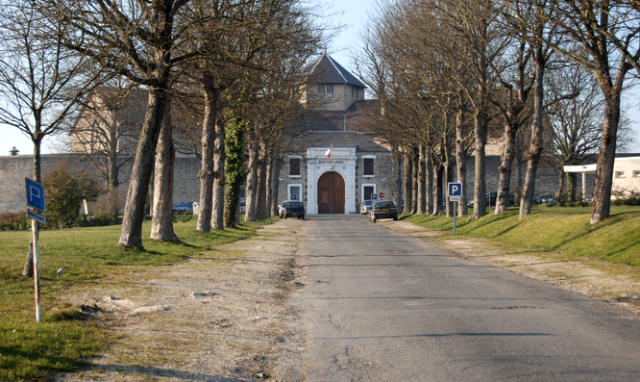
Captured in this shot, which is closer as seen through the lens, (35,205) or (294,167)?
(35,205)

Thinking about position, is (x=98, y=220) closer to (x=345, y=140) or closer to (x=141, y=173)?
(x=141, y=173)

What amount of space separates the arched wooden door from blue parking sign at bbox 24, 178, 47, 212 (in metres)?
61.4

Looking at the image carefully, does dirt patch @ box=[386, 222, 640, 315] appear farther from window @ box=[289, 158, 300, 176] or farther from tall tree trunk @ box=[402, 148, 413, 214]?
window @ box=[289, 158, 300, 176]

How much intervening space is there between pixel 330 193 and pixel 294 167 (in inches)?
208

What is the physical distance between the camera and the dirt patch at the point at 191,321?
5.14 m

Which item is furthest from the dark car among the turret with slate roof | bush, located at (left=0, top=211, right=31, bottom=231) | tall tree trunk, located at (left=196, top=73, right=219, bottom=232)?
the turret with slate roof

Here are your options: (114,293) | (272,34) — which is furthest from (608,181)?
(114,293)

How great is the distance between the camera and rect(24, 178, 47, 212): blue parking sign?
684 centimetres

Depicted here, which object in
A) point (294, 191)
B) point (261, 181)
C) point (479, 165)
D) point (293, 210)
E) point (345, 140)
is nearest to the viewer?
point (479, 165)

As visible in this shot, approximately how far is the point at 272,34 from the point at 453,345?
38.7ft

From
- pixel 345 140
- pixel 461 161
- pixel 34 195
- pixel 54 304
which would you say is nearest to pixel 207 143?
pixel 54 304

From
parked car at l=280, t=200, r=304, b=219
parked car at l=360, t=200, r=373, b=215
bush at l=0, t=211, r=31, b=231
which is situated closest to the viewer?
bush at l=0, t=211, r=31, b=231

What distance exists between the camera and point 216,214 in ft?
80.0

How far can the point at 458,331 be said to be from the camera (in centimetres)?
677
